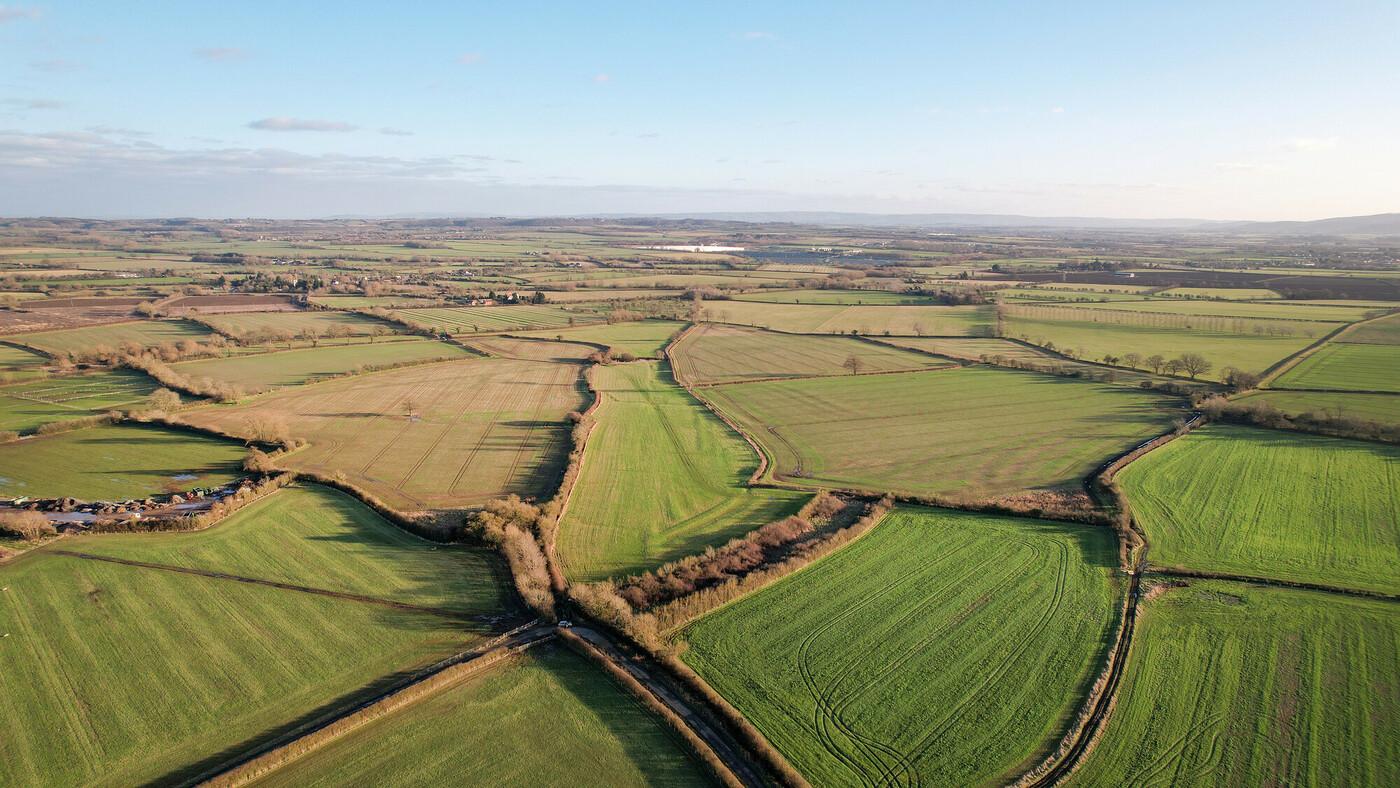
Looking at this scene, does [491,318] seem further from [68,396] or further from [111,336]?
[68,396]

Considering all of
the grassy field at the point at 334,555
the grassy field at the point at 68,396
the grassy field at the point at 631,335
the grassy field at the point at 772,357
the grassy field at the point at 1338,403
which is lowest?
the grassy field at the point at 334,555

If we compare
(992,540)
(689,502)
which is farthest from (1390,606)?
(689,502)

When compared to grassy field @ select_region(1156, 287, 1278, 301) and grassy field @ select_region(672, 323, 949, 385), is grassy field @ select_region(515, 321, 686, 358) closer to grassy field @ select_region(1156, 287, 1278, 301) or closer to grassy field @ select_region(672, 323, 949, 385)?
grassy field @ select_region(672, 323, 949, 385)

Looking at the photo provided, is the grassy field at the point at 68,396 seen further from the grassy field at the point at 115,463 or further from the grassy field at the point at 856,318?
the grassy field at the point at 856,318

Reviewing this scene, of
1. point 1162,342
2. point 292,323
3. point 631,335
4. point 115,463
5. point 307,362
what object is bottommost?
point 115,463

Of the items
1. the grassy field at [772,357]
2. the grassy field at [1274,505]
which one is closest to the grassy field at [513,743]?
the grassy field at [1274,505]

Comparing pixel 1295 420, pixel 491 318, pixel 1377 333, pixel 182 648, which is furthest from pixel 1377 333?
pixel 182 648

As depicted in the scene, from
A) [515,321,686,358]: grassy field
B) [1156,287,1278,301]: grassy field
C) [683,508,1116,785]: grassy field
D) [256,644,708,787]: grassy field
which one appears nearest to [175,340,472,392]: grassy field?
[515,321,686,358]: grassy field
